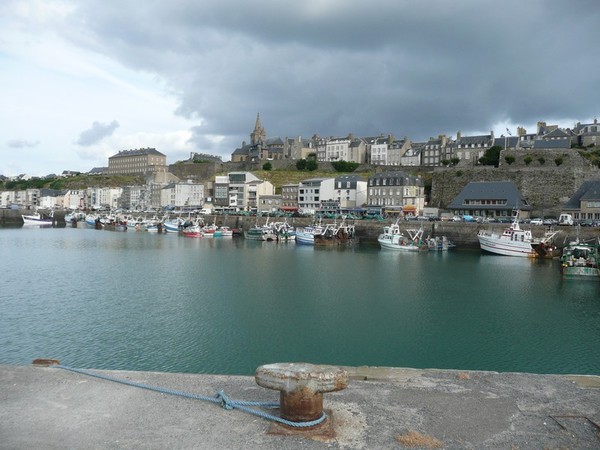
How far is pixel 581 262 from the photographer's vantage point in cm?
2973

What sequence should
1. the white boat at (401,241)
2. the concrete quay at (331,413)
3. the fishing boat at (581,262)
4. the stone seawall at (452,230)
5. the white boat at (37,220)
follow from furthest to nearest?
the white boat at (37,220)
the white boat at (401,241)
the stone seawall at (452,230)
the fishing boat at (581,262)
the concrete quay at (331,413)

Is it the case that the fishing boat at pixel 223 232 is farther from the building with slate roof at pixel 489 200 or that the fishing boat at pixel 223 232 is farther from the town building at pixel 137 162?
the town building at pixel 137 162

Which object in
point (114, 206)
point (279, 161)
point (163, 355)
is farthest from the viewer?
point (114, 206)

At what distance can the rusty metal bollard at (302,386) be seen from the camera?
516 cm

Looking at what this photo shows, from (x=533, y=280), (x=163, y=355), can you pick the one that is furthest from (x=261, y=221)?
(x=163, y=355)

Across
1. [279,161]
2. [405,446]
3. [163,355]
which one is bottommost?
[163,355]

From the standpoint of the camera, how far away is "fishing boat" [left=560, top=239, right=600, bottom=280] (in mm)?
28531

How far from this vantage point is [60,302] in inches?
781

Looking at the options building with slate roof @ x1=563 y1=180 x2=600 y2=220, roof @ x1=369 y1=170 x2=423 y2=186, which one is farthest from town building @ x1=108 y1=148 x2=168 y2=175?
building with slate roof @ x1=563 y1=180 x2=600 y2=220

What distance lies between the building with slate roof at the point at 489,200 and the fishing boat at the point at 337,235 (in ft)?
42.0

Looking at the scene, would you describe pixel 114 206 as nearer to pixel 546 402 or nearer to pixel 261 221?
pixel 261 221

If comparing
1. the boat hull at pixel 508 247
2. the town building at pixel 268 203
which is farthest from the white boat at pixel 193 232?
the boat hull at pixel 508 247

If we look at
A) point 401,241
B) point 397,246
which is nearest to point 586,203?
point 401,241

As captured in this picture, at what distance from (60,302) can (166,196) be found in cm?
7025
